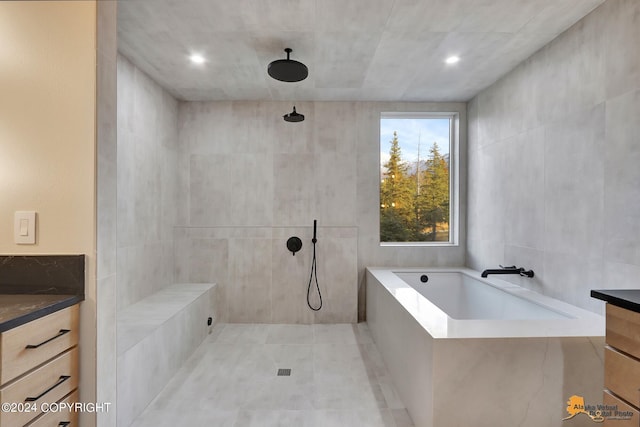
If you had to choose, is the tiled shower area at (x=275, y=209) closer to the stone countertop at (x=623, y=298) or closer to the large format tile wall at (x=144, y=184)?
the large format tile wall at (x=144, y=184)

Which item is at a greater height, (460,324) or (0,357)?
(0,357)

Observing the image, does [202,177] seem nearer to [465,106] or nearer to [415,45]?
[415,45]

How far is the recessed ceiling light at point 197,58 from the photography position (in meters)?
2.66

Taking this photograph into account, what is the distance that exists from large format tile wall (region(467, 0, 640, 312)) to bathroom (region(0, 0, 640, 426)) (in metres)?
0.01

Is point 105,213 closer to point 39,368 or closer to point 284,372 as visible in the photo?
point 39,368

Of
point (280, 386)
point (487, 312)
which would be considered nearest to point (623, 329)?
point (487, 312)

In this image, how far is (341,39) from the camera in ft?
7.95

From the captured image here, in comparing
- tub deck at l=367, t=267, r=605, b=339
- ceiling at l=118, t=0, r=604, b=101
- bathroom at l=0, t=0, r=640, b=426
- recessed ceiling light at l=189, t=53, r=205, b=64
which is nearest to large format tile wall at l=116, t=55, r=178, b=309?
bathroom at l=0, t=0, r=640, b=426

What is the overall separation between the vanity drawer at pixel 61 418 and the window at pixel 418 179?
10.3 feet

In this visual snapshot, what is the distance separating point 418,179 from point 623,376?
2909 mm

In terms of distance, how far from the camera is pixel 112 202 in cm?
148

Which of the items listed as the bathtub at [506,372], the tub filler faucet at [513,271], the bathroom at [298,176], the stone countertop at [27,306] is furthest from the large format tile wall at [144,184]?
the tub filler faucet at [513,271]

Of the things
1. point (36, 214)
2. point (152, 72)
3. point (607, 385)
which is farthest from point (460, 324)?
point (152, 72)

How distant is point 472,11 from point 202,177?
3.00 metres
